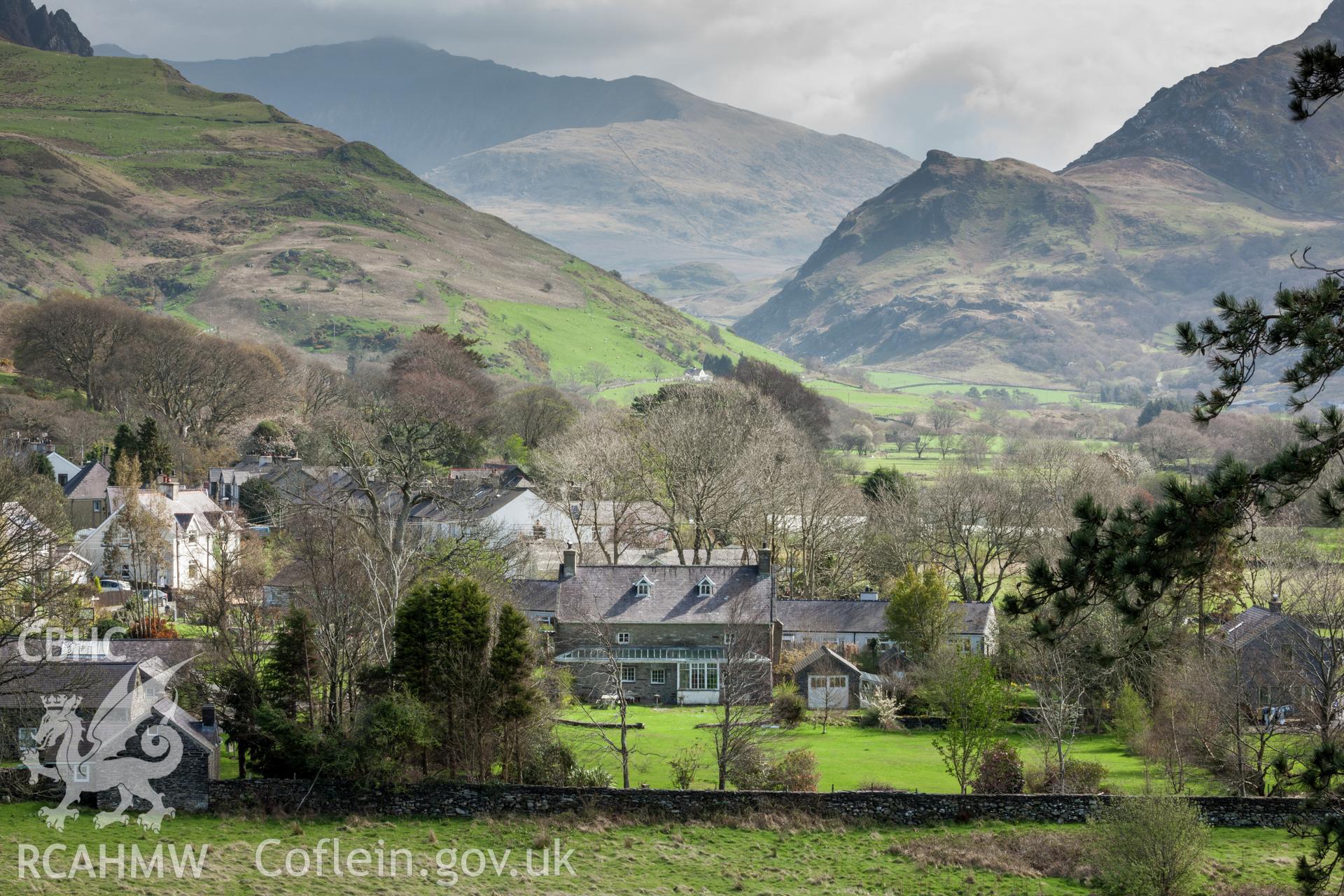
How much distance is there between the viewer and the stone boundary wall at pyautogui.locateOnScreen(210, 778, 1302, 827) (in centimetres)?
3184

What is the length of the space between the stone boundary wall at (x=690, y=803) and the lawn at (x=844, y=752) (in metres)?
2.89

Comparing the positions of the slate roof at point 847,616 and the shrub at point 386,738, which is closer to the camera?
the shrub at point 386,738

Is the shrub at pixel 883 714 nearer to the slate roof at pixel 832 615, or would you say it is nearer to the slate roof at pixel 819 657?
the slate roof at pixel 819 657

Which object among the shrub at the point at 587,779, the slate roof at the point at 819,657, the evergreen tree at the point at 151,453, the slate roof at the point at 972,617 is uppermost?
the evergreen tree at the point at 151,453

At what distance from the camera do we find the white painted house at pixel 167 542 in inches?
2400

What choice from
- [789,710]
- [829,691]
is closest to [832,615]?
[829,691]

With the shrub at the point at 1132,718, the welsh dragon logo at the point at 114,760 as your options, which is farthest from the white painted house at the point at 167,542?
the shrub at the point at 1132,718

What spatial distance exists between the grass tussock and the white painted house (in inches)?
1521

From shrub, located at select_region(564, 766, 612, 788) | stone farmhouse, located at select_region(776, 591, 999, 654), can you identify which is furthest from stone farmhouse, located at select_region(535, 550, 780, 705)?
shrub, located at select_region(564, 766, 612, 788)

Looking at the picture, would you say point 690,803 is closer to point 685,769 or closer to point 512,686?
point 685,769

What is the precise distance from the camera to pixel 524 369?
177 m

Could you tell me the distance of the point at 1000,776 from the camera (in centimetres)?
3562

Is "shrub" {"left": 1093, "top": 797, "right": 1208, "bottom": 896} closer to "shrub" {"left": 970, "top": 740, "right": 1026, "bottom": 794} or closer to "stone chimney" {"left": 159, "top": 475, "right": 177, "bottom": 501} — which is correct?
"shrub" {"left": 970, "top": 740, "right": 1026, "bottom": 794}

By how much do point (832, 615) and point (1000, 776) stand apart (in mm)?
20933
